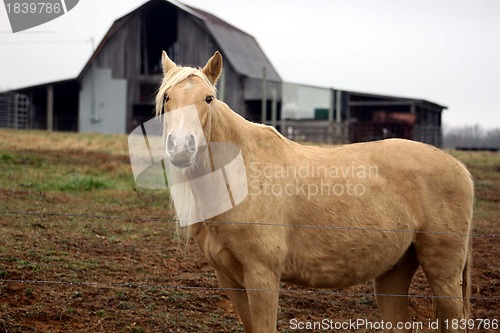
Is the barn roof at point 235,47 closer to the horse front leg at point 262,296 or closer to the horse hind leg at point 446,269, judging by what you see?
the horse hind leg at point 446,269

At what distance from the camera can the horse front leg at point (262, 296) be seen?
3.90 metres

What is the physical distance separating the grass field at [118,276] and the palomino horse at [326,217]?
0.64 meters

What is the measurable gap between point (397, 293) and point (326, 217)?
121cm

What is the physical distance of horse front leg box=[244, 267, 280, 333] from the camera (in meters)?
3.90

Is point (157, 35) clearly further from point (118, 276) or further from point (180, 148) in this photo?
point (180, 148)

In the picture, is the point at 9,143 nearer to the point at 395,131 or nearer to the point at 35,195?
the point at 35,195

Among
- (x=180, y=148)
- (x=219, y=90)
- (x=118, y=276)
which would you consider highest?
(x=219, y=90)

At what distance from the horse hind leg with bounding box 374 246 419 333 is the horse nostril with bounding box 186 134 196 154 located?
2363mm

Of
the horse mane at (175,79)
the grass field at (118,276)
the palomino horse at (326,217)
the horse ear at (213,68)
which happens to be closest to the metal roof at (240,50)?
the grass field at (118,276)

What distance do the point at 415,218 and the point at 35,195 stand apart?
7.97m

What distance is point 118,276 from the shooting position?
661 cm

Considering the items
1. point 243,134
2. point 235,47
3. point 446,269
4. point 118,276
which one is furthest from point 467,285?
point 235,47

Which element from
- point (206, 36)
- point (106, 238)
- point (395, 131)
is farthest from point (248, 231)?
point (395, 131)

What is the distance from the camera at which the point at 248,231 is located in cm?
394
